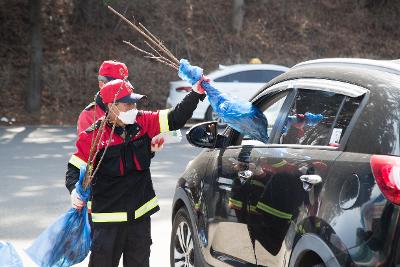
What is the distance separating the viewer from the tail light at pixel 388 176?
3.45m

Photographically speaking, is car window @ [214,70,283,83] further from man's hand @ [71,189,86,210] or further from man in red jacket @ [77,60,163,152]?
man's hand @ [71,189,86,210]

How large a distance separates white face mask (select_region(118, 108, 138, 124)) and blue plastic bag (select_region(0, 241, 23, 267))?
4.15 ft

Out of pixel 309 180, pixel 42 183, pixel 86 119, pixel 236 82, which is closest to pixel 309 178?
pixel 309 180

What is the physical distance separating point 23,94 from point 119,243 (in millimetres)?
18882

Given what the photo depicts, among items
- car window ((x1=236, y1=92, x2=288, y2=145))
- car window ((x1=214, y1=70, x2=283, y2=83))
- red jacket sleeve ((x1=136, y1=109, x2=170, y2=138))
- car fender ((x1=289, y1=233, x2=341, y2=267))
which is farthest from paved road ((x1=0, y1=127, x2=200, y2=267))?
car window ((x1=214, y1=70, x2=283, y2=83))

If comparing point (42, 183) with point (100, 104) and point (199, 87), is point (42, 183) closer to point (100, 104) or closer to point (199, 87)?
point (100, 104)

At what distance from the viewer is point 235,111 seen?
5074 millimetres

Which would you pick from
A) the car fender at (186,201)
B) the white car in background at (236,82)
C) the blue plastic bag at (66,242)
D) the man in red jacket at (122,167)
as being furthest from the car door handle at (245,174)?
the white car in background at (236,82)

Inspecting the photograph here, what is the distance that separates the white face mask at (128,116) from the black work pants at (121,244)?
26.2 inches

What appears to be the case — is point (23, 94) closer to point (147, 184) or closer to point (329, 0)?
point (329, 0)

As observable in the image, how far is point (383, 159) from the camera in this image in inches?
140

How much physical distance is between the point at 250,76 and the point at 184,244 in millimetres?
15500

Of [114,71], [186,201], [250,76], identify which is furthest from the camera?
[250,76]

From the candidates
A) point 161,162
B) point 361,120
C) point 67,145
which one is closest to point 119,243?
point 361,120
